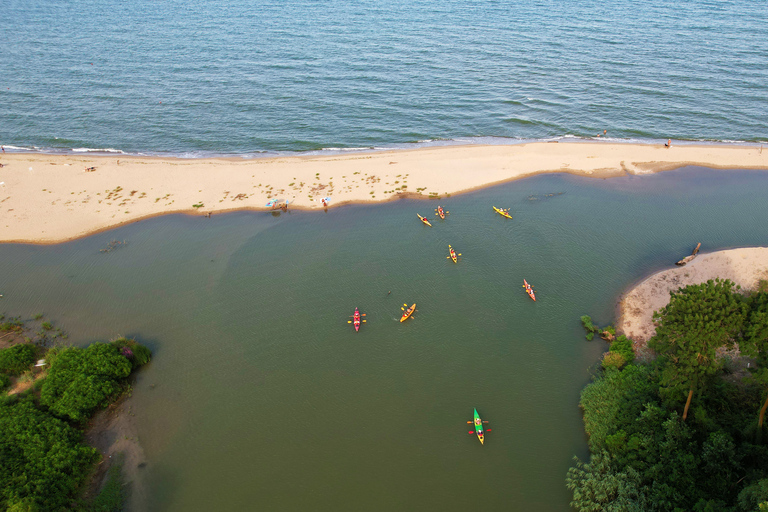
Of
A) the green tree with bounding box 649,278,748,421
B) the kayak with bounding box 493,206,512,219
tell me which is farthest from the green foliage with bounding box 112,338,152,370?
the kayak with bounding box 493,206,512,219

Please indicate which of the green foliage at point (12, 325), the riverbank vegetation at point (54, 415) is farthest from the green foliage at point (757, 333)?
the green foliage at point (12, 325)

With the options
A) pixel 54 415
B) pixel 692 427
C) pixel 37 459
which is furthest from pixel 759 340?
pixel 54 415

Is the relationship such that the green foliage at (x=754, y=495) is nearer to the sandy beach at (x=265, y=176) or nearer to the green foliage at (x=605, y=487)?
the green foliage at (x=605, y=487)

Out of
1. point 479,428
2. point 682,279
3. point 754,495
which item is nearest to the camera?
point 754,495

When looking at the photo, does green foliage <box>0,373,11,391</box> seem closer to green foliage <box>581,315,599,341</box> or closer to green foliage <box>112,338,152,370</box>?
green foliage <box>112,338,152,370</box>

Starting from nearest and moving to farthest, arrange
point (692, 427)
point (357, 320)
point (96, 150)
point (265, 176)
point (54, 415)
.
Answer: point (692, 427)
point (54, 415)
point (357, 320)
point (265, 176)
point (96, 150)

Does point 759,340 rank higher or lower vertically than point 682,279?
higher

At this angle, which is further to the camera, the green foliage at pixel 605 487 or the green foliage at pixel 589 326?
the green foliage at pixel 589 326

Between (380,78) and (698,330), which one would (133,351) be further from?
(380,78)
